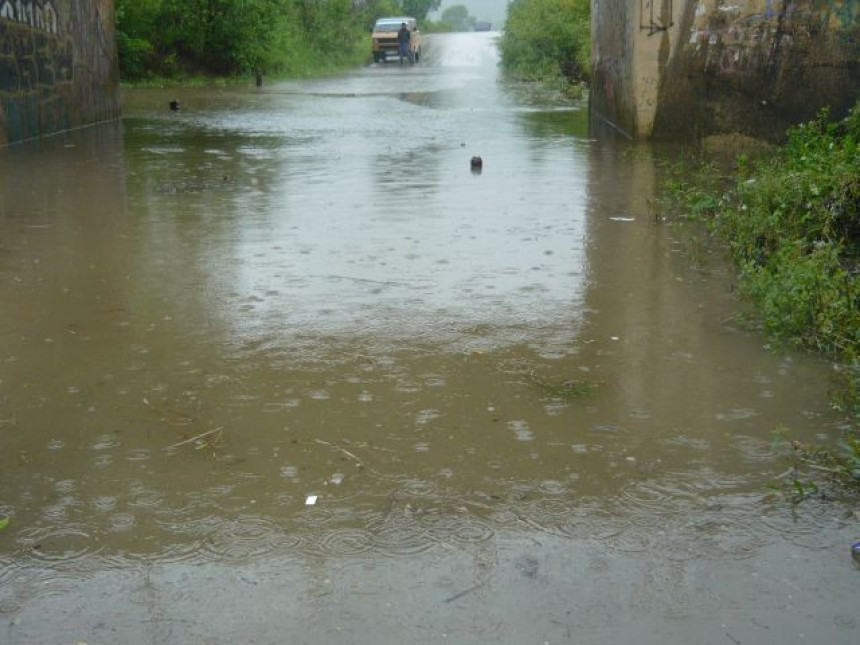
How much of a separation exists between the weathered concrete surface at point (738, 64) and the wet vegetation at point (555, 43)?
11985mm

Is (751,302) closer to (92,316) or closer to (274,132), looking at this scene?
(92,316)

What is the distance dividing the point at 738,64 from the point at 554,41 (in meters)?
17.5

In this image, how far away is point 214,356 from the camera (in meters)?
4.89

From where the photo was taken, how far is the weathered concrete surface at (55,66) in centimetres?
1241

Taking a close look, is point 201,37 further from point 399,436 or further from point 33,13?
point 399,436

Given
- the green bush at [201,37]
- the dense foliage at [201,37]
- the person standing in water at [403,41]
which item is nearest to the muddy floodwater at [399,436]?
the green bush at [201,37]

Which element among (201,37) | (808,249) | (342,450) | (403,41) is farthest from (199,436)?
(403,41)

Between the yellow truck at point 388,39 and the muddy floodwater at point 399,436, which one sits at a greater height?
the yellow truck at point 388,39

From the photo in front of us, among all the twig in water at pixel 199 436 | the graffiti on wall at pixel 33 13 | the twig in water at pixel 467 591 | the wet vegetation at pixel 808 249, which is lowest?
the twig in water at pixel 467 591

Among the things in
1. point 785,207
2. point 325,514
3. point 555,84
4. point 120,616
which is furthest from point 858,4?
point 555,84

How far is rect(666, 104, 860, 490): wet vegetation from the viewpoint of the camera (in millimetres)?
4516

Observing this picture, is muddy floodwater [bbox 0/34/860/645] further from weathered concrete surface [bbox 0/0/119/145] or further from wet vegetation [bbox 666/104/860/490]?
weathered concrete surface [bbox 0/0/119/145]

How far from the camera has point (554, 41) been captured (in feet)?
92.9

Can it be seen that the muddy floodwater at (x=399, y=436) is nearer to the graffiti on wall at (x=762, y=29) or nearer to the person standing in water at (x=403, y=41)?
the graffiti on wall at (x=762, y=29)
